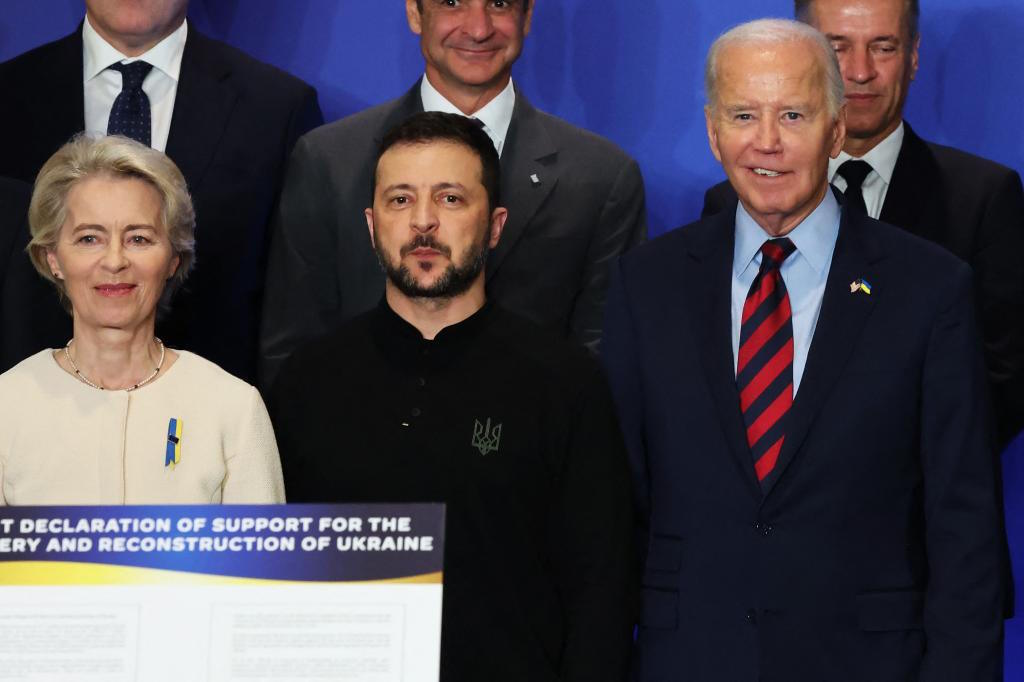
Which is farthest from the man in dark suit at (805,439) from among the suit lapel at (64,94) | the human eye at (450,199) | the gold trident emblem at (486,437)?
the suit lapel at (64,94)

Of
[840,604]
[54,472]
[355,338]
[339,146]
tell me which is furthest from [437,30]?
[840,604]

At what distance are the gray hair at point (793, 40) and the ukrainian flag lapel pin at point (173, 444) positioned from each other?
1.17m

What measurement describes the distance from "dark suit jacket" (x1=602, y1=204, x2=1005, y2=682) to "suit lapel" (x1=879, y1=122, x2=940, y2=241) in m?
0.86

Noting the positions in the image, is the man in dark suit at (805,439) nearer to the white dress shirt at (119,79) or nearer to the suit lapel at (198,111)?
the suit lapel at (198,111)

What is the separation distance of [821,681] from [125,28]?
229 centimetres

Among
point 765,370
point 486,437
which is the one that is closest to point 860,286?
point 765,370

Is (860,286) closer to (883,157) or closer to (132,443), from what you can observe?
(883,157)

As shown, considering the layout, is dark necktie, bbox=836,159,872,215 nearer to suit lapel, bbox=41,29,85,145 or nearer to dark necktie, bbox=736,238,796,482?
dark necktie, bbox=736,238,796,482

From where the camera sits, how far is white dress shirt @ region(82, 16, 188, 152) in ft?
12.7

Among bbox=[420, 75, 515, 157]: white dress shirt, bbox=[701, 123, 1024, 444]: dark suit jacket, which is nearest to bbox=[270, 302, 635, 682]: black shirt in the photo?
bbox=[420, 75, 515, 157]: white dress shirt

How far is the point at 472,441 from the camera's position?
279cm

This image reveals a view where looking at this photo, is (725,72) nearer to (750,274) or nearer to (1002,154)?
(750,274)

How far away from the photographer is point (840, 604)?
272 centimetres

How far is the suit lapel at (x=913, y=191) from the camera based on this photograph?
365 cm
